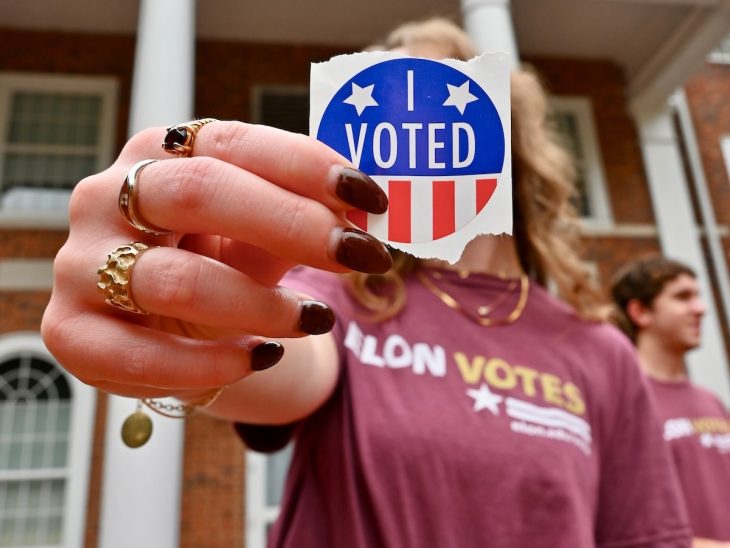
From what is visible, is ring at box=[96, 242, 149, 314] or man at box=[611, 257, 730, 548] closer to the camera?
ring at box=[96, 242, 149, 314]

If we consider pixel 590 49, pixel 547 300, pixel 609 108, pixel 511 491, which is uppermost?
pixel 590 49

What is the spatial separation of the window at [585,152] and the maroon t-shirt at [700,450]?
5764mm

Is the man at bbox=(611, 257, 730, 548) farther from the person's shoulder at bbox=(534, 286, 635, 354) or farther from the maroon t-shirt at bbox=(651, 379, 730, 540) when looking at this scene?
the person's shoulder at bbox=(534, 286, 635, 354)

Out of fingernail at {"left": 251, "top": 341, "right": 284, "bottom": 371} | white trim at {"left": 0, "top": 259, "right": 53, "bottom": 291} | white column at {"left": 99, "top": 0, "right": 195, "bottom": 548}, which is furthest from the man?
white trim at {"left": 0, "top": 259, "right": 53, "bottom": 291}

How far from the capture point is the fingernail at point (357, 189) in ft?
1.67

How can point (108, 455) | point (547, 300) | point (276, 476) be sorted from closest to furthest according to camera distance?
1. point (547, 300)
2. point (108, 455)
3. point (276, 476)

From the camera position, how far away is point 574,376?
1.25 metres

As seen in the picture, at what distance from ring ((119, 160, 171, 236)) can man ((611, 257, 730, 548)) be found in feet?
8.53

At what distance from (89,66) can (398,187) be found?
8.98 metres

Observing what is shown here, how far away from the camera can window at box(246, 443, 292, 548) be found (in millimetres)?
6828

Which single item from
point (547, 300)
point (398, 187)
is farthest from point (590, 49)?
point (398, 187)

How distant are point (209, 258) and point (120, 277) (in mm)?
69

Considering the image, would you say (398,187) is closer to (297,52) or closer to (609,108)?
(297,52)

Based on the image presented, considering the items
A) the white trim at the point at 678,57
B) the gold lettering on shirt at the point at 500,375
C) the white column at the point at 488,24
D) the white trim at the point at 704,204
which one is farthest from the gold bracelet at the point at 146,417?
the white trim at the point at 678,57
